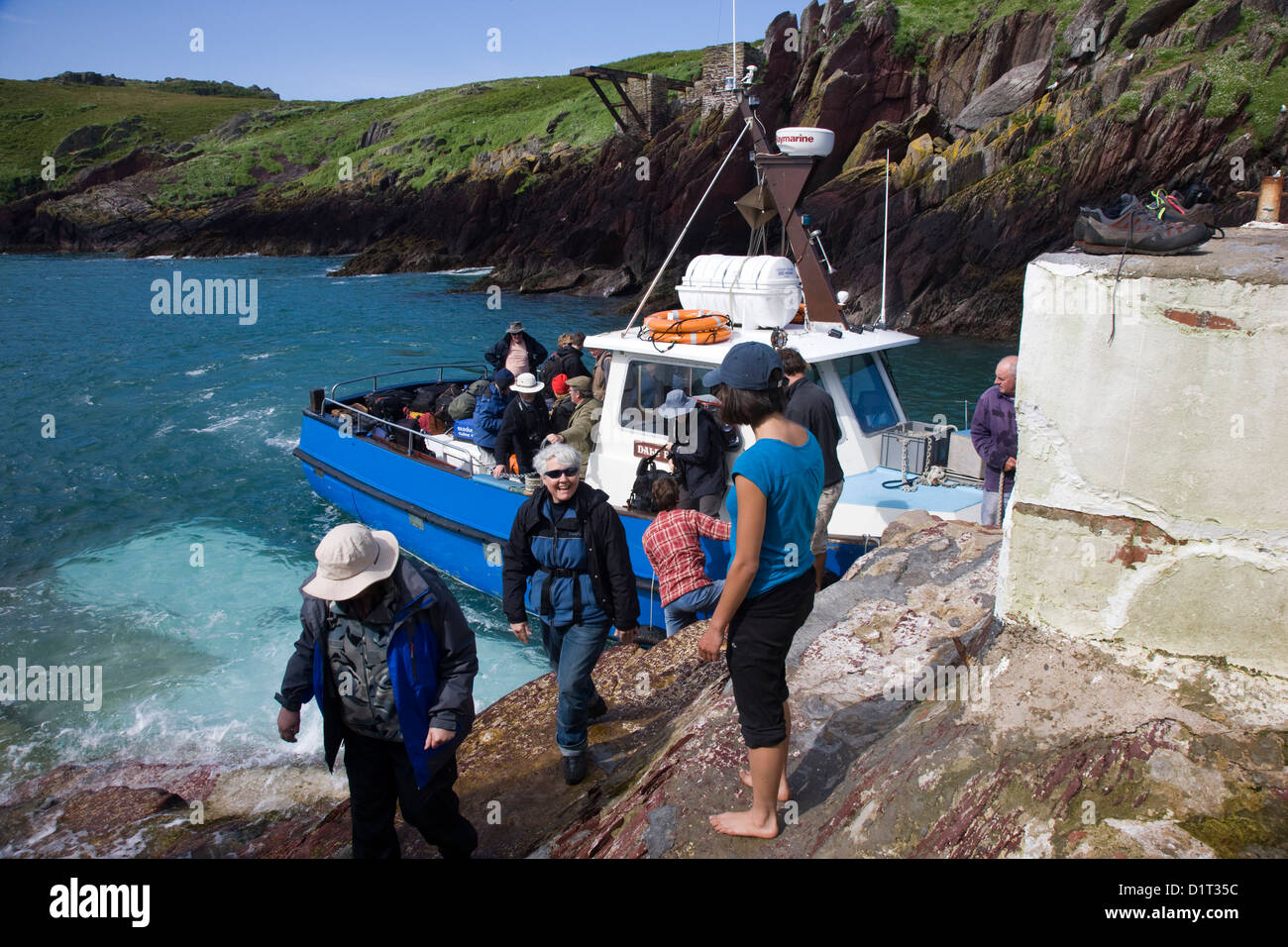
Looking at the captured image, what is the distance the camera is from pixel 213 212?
200 ft

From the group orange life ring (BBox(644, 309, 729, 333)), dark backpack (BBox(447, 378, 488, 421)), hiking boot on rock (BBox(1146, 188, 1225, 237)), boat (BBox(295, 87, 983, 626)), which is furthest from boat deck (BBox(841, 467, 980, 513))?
dark backpack (BBox(447, 378, 488, 421))

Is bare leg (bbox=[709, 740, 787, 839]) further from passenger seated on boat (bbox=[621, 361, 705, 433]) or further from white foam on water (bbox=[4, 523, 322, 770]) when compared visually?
passenger seated on boat (bbox=[621, 361, 705, 433])

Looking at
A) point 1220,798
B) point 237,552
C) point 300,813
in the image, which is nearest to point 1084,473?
point 1220,798

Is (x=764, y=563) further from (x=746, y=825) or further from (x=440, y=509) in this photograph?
(x=440, y=509)

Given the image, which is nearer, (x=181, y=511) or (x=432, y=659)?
(x=432, y=659)

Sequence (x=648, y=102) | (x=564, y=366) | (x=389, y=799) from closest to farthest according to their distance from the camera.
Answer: (x=389, y=799) < (x=564, y=366) < (x=648, y=102)

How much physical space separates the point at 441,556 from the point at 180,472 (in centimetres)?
700

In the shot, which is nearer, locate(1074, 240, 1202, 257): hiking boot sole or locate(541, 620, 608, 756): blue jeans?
locate(1074, 240, 1202, 257): hiking boot sole

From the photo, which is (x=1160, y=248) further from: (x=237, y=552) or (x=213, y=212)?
(x=213, y=212)

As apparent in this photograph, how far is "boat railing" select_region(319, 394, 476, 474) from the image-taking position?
9383 millimetres

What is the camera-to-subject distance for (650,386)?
7906 millimetres

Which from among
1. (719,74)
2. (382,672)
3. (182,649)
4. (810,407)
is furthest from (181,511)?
(719,74)

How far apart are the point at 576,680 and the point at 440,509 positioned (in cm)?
553

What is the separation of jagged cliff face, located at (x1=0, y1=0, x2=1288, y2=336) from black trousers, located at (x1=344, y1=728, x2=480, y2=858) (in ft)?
65.9
